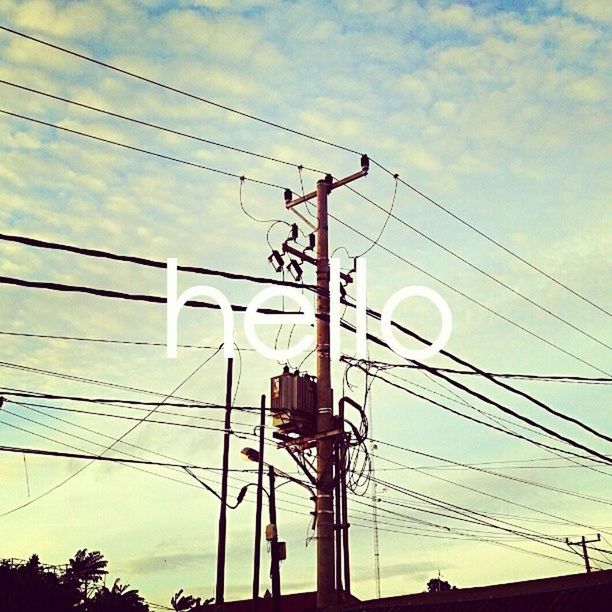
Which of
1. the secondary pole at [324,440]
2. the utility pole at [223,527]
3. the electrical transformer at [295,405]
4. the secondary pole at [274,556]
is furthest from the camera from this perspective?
the utility pole at [223,527]

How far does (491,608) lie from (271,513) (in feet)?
39.7

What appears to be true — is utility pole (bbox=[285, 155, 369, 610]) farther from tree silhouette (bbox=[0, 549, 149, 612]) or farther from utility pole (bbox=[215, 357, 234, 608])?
tree silhouette (bbox=[0, 549, 149, 612])

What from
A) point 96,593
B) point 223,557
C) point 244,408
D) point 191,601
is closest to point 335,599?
point 244,408

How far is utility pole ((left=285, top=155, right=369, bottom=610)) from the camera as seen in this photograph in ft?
49.2

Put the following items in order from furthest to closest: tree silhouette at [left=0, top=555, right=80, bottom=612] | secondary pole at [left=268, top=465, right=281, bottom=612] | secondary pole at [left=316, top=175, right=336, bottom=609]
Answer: tree silhouette at [left=0, top=555, right=80, bottom=612], secondary pole at [left=268, top=465, right=281, bottom=612], secondary pole at [left=316, top=175, right=336, bottom=609]

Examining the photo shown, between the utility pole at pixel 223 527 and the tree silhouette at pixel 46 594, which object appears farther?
the tree silhouette at pixel 46 594

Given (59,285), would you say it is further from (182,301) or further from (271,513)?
(271,513)

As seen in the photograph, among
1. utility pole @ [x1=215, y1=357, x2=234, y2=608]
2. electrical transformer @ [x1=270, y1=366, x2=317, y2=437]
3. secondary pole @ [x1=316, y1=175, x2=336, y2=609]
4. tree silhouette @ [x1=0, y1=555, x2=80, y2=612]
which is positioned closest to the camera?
secondary pole @ [x1=316, y1=175, x2=336, y2=609]

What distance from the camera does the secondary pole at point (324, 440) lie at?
14984 mm

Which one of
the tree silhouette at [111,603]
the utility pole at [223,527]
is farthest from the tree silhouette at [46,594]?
the utility pole at [223,527]

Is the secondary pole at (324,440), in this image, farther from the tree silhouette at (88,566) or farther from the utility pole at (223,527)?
the tree silhouette at (88,566)

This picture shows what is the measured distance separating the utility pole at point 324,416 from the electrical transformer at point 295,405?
28 centimetres

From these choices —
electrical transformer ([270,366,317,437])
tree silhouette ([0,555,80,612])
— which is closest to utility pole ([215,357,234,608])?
electrical transformer ([270,366,317,437])

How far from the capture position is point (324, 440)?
1599 cm
